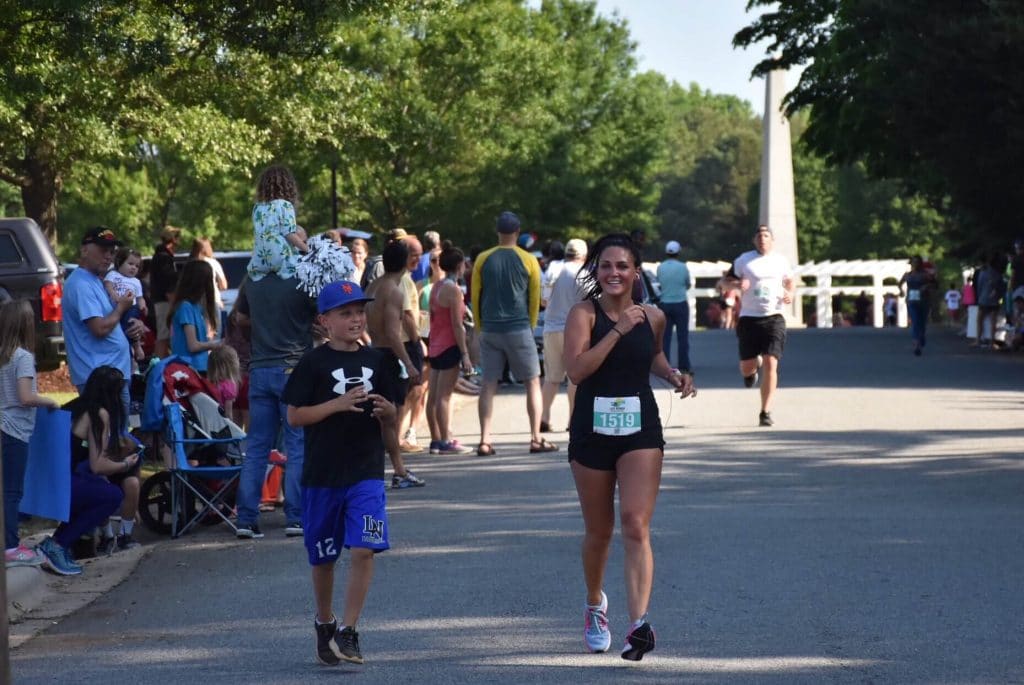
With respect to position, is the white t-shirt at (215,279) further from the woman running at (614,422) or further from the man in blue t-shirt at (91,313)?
the woman running at (614,422)

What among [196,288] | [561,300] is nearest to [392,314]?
[196,288]

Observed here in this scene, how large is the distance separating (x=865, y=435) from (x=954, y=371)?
9.56 meters

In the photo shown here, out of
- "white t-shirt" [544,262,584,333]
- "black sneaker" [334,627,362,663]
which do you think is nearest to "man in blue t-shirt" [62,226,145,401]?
"black sneaker" [334,627,362,663]

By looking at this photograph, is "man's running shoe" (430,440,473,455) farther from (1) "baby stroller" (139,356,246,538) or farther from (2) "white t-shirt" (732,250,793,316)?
(1) "baby stroller" (139,356,246,538)

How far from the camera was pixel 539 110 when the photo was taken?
149ft

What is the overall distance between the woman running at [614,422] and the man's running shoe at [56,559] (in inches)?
153

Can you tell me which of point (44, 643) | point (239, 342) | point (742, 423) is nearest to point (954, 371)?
point (742, 423)

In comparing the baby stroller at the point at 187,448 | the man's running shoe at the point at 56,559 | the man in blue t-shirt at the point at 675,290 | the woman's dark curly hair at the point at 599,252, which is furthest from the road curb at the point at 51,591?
the man in blue t-shirt at the point at 675,290

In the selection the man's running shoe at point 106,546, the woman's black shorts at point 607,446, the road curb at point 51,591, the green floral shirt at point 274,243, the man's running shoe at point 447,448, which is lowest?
the road curb at point 51,591

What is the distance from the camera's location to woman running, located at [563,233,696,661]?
285 inches

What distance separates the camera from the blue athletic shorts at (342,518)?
7242 millimetres

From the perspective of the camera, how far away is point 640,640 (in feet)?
23.0

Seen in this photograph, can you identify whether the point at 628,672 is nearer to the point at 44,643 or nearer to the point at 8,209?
the point at 44,643

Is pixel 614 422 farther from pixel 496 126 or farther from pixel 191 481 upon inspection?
pixel 496 126
